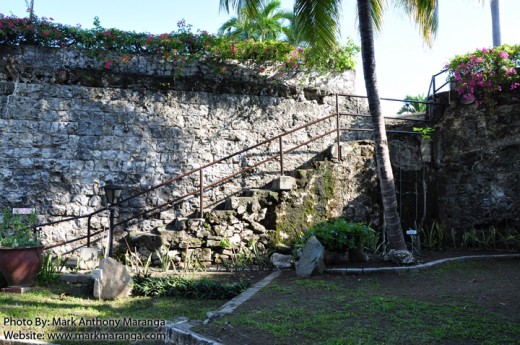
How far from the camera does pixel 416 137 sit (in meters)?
8.83

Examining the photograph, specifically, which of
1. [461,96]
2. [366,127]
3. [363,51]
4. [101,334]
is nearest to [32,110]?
[101,334]

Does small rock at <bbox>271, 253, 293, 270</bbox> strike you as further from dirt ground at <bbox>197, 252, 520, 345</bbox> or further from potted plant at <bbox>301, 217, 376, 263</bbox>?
potted plant at <bbox>301, 217, 376, 263</bbox>

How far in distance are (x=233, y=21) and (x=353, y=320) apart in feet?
67.1

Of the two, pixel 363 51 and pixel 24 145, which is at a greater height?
pixel 363 51

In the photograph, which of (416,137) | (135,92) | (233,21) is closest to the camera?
(135,92)

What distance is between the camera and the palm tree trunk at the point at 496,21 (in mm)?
12164

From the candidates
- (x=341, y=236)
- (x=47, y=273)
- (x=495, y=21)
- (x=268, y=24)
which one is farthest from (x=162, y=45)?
(x=268, y=24)

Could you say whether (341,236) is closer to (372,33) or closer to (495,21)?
(372,33)

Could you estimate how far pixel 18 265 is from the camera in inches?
217

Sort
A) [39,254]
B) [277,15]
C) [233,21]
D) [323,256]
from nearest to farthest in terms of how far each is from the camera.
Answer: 1. [39,254]
2. [323,256]
3. [277,15]
4. [233,21]

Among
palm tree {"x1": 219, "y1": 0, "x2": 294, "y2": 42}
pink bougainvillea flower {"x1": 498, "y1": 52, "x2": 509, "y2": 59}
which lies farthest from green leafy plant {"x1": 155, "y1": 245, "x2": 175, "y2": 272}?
palm tree {"x1": 219, "y1": 0, "x2": 294, "y2": 42}

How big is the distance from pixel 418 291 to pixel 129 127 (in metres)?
5.68

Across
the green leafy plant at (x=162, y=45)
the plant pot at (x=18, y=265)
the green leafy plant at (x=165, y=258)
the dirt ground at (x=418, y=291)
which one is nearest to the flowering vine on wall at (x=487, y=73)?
the green leafy plant at (x=162, y=45)

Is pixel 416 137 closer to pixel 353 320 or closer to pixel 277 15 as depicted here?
pixel 353 320
